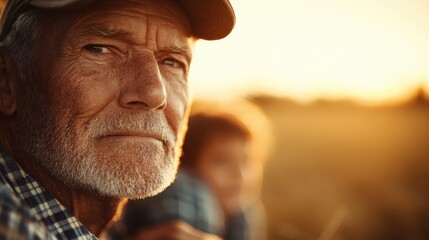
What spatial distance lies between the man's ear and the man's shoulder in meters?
0.72

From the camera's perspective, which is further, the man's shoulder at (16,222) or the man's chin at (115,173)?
the man's chin at (115,173)

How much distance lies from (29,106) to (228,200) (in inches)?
116

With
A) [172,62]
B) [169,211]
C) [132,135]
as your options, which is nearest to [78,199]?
[132,135]

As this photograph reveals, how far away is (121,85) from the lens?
2.16 meters

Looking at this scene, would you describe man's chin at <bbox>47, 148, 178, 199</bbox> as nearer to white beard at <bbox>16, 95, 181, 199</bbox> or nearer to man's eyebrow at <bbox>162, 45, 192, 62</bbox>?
white beard at <bbox>16, 95, 181, 199</bbox>

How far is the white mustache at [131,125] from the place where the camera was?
2092mm

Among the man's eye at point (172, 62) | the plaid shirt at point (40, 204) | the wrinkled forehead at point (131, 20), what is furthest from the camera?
the man's eye at point (172, 62)

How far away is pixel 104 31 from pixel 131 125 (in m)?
0.46

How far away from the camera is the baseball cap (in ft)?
6.78

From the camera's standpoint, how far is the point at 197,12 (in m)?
2.51

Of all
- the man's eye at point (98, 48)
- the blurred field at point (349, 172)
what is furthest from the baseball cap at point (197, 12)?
the blurred field at point (349, 172)

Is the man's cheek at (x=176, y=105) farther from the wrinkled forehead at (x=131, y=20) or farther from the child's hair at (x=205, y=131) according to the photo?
the child's hair at (x=205, y=131)

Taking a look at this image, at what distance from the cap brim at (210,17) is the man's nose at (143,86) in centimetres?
41

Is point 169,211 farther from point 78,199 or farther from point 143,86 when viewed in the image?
point 143,86
